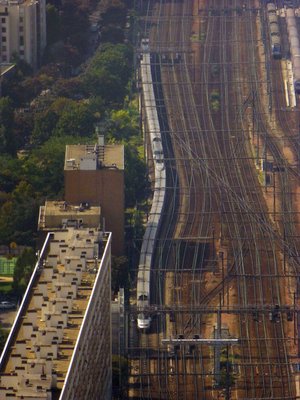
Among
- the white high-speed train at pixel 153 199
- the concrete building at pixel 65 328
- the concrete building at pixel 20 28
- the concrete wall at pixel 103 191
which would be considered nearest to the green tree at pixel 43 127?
the white high-speed train at pixel 153 199

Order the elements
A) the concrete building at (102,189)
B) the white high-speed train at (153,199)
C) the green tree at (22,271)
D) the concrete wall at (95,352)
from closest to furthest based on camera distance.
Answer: the concrete wall at (95,352)
the green tree at (22,271)
the white high-speed train at (153,199)
the concrete building at (102,189)

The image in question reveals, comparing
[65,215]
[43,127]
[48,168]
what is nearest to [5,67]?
[43,127]

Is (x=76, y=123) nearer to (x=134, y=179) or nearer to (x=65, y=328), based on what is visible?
(x=134, y=179)

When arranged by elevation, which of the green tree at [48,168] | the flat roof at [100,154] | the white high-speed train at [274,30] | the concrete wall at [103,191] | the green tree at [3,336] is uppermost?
the white high-speed train at [274,30]

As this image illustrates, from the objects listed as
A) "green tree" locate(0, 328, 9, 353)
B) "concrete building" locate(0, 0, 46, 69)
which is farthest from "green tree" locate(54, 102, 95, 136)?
"green tree" locate(0, 328, 9, 353)

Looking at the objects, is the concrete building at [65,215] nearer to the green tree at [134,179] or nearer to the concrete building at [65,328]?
the concrete building at [65,328]

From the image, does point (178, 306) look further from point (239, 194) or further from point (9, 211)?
point (239, 194)
